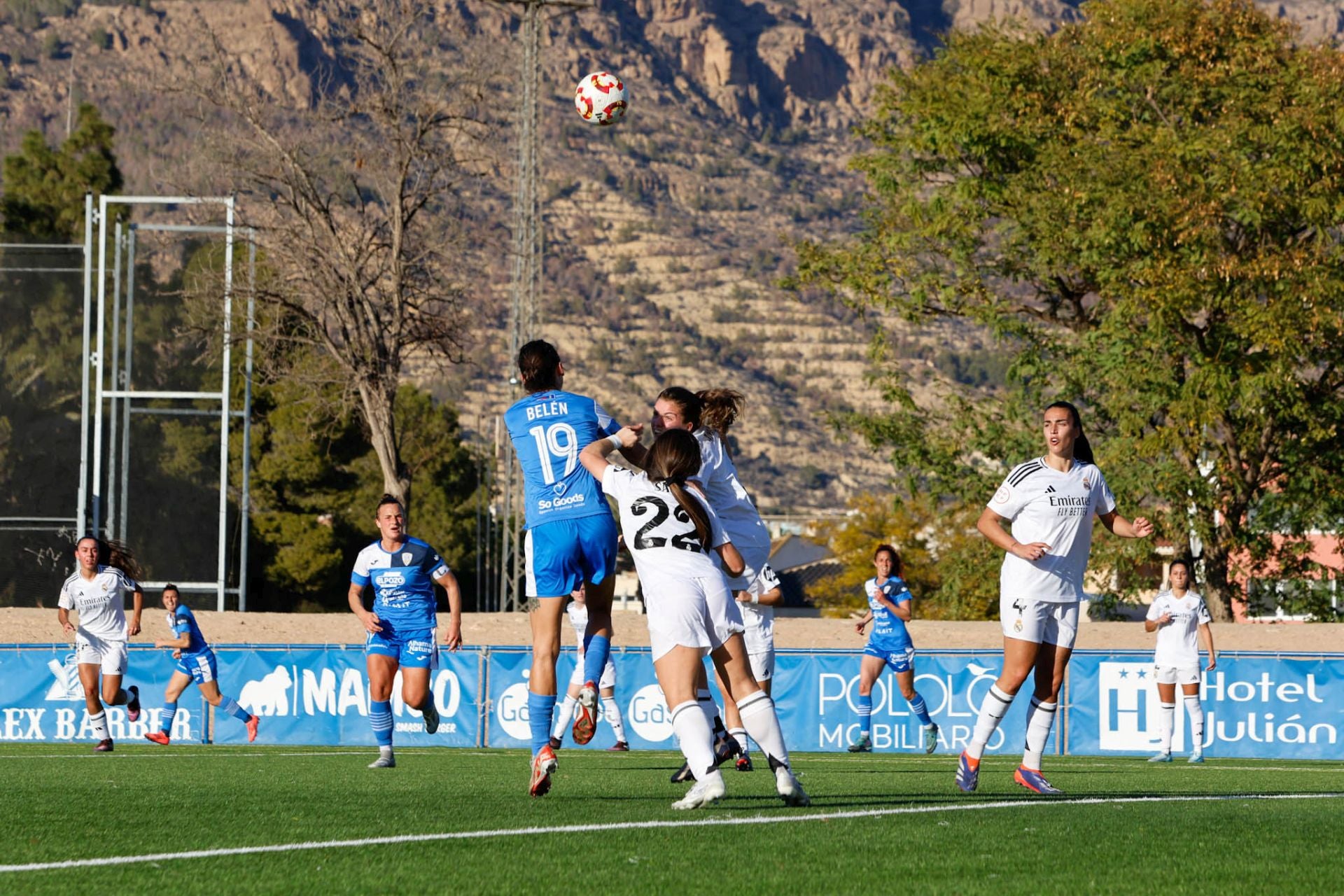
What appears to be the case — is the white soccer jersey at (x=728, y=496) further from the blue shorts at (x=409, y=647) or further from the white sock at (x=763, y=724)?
the blue shorts at (x=409, y=647)

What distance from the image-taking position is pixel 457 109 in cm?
3588

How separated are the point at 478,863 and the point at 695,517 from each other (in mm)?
2034

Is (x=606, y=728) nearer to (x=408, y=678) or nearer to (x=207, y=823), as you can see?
(x=408, y=678)

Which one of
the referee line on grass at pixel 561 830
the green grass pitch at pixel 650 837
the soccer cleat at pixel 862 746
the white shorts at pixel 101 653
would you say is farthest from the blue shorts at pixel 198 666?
the referee line on grass at pixel 561 830

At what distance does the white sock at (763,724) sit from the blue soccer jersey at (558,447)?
1.68m

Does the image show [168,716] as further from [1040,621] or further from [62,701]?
[1040,621]

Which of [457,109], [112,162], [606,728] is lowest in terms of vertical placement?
[606,728]

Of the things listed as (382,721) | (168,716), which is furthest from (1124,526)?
(168,716)

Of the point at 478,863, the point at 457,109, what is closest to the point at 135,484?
the point at 457,109

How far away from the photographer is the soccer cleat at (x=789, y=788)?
24.5 feet

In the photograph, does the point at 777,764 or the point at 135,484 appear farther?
the point at 135,484

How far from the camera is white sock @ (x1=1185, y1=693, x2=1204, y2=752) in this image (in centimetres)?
1779

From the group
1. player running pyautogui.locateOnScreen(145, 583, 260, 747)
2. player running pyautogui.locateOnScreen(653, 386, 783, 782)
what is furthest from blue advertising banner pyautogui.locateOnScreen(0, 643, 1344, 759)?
player running pyautogui.locateOnScreen(653, 386, 783, 782)

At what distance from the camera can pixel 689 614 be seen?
7.39 m
